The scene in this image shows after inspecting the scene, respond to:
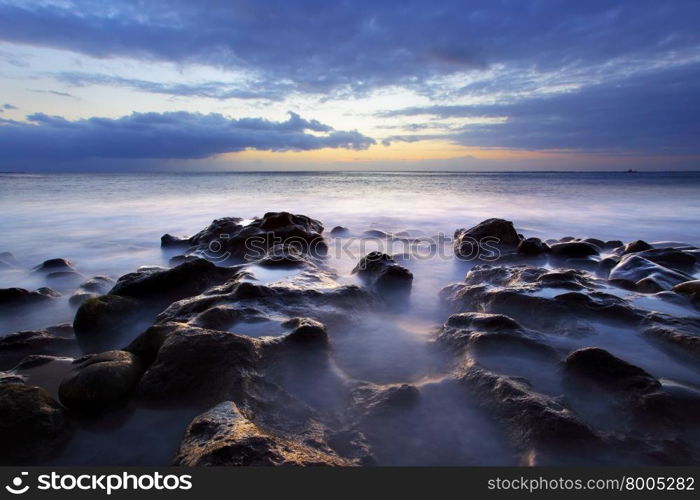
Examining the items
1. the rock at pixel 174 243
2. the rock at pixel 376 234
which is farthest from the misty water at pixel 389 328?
the rock at pixel 376 234

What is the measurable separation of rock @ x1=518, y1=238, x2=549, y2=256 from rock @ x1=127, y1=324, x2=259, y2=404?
5.01 meters

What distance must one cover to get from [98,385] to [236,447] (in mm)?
1176

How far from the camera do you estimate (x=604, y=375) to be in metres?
2.40

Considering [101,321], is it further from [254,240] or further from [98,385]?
[254,240]

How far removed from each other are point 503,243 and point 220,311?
17.3 feet

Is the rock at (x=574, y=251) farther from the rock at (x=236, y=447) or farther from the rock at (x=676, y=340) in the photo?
the rock at (x=236, y=447)

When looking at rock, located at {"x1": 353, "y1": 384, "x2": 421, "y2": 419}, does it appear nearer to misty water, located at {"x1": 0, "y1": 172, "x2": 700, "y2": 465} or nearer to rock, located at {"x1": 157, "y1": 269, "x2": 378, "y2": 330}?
misty water, located at {"x1": 0, "y1": 172, "x2": 700, "y2": 465}

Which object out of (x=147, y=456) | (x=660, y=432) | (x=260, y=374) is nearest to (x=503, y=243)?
(x=660, y=432)

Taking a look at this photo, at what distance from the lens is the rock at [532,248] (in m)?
6.16

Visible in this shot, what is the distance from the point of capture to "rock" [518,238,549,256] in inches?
243

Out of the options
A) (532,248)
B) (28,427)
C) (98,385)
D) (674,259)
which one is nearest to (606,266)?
(674,259)

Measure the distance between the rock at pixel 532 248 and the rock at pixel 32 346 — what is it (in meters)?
6.03

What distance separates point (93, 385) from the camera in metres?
2.26

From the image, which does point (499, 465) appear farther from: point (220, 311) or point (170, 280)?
point (170, 280)
